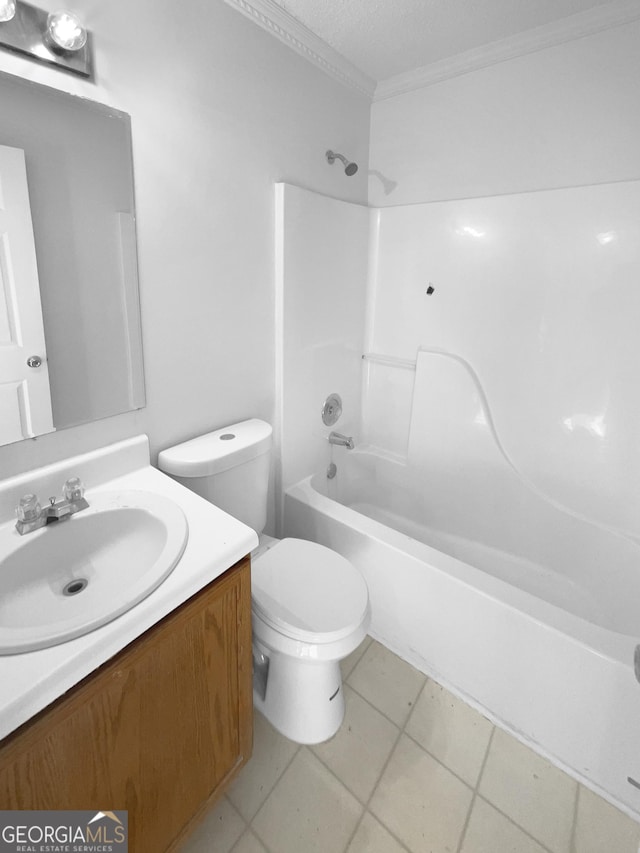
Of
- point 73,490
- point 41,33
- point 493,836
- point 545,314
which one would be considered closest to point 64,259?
point 41,33

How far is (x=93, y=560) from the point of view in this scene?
3.57 ft

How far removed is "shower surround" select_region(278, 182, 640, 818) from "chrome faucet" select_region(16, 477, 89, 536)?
92 cm

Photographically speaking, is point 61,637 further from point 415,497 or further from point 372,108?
point 372,108

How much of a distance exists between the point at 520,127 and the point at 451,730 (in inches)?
86.4

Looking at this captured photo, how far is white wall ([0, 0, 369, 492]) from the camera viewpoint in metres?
1.15

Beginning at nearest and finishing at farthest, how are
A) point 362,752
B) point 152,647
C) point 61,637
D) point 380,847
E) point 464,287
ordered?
point 61,637
point 152,647
point 380,847
point 362,752
point 464,287

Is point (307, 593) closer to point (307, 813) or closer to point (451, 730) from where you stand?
point (307, 813)

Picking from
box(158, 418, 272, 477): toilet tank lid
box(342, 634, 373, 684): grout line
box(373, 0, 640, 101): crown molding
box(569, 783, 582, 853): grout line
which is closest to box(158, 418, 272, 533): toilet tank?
box(158, 418, 272, 477): toilet tank lid

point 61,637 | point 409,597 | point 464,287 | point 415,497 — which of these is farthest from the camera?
point 415,497

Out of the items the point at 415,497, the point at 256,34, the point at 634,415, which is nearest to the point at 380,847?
the point at 415,497

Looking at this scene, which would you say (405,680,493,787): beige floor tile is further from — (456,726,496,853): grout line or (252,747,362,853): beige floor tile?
(252,747,362,853): beige floor tile

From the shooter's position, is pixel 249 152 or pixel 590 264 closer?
pixel 249 152

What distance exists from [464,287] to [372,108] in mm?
942

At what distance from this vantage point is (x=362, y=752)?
138 cm
